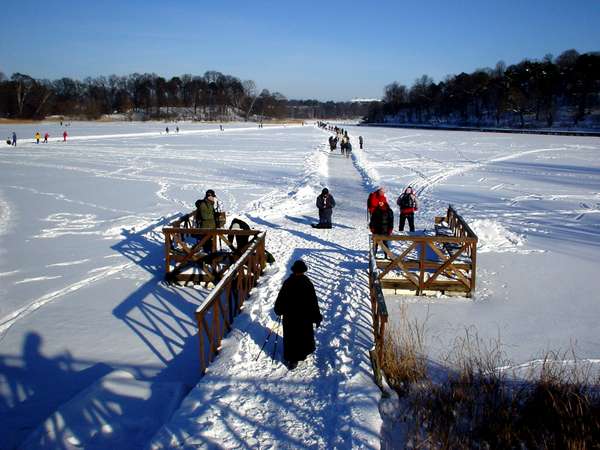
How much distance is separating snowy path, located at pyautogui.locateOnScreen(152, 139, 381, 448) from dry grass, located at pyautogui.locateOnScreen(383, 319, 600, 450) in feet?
1.46

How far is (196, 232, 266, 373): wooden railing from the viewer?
546 cm

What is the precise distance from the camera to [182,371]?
564 centimetres

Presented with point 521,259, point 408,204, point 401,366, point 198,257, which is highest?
point 408,204

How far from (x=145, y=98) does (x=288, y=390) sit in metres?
130

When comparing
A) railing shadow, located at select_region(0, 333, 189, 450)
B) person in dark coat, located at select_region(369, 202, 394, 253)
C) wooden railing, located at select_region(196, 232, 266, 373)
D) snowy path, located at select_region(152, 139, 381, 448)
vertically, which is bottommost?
railing shadow, located at select_region(0, 333, 189, 450)

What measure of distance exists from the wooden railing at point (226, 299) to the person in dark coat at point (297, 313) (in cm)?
84

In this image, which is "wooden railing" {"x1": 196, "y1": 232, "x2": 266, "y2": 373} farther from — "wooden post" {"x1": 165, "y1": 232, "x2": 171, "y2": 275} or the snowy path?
"wooden post" {"x1": 165, "y1": 232, "x2": 171, "y2": 275}

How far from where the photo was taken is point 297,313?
17.5ft

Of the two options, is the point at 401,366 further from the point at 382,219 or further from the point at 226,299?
the point at 382,219

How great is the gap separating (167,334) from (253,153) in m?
27.9

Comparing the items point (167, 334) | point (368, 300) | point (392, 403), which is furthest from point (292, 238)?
point (392, 403)

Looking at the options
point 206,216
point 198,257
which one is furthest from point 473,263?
point 206,216

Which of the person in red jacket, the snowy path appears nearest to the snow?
the snowy path

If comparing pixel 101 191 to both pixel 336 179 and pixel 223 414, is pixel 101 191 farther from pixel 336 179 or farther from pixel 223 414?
pixel 223 414
